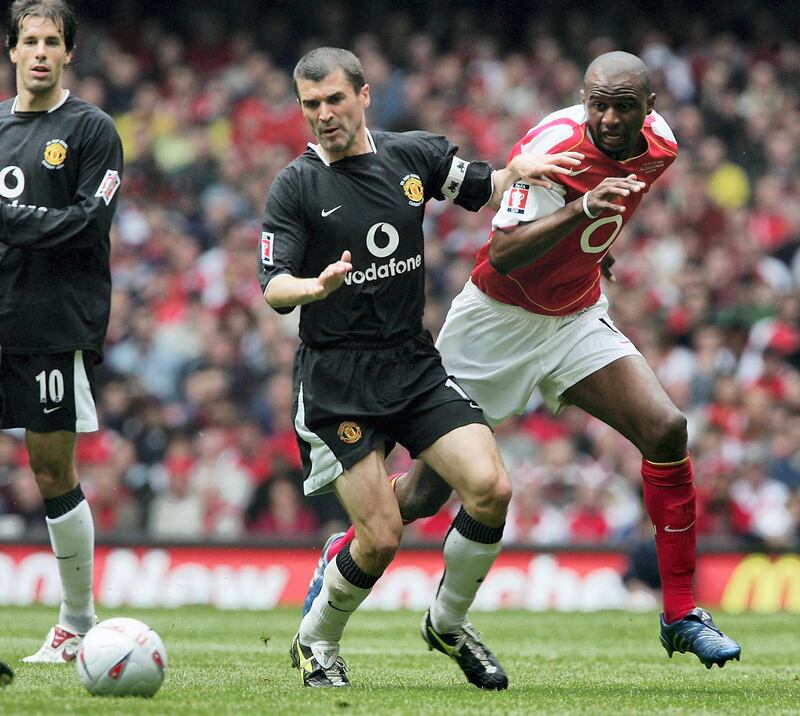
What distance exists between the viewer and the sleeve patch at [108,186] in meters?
6.62

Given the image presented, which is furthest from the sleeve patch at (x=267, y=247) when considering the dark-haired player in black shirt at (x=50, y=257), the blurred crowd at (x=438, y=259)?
the blurred crowd at (x=438, y=259)

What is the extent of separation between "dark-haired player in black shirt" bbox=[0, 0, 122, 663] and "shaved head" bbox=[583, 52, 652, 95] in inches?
86.2

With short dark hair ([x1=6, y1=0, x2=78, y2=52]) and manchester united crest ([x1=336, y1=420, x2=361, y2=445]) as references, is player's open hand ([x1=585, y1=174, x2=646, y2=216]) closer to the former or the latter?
manchester united crest ([x1=336, y1=420, x2=361, y2=445])

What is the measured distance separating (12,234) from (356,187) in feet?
5.03

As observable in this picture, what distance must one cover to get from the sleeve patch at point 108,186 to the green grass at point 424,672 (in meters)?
2.08

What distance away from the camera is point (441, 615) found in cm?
634

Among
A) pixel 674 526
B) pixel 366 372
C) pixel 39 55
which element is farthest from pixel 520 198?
pixel 39 55

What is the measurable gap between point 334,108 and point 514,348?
1560mm

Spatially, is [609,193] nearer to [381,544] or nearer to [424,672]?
[381,544]

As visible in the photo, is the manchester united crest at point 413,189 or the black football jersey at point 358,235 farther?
the manchester united crest at point 413,189

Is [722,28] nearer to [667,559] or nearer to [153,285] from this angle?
[153,285]

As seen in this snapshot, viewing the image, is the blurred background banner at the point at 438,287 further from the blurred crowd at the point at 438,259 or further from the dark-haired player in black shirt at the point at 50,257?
the dark-haired player in black shirt at the point at 50,257

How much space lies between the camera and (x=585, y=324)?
22.7 feet

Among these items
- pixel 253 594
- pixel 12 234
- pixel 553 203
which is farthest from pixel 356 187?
pixel 253 594
